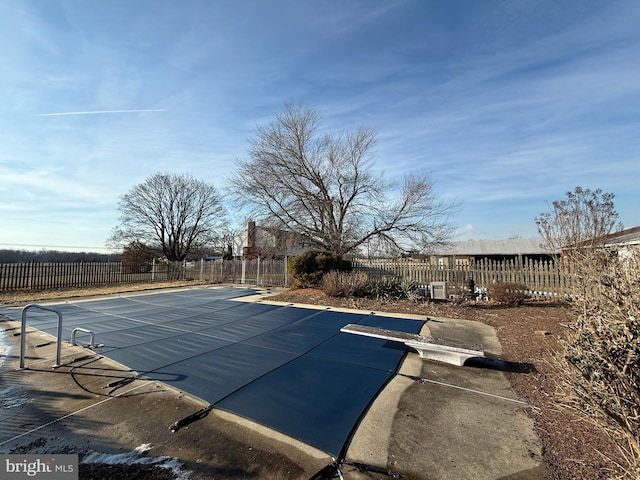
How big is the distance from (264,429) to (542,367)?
13.4 feet

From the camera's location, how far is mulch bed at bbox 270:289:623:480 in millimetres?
2109

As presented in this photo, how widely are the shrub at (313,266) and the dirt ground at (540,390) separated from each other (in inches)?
133

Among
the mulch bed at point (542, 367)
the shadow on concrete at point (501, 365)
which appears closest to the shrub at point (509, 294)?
the mulch bed at point (542, 367)

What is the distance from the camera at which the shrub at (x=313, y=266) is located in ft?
39.9

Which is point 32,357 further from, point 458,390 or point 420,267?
point 420,267

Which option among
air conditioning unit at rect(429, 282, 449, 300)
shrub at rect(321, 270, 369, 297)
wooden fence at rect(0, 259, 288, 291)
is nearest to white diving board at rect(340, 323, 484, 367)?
air conditioning unit at rect(429, 282, 449, 300)

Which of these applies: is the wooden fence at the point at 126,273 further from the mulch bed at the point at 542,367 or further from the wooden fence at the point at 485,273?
the mulch bed at the point at 542,367

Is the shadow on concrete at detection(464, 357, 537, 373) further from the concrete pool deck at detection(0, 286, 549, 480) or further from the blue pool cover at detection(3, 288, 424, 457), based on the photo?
the blue pool cover at detection(3, 288, 424, 457)

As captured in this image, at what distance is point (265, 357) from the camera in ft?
14.3

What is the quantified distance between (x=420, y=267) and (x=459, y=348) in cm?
852

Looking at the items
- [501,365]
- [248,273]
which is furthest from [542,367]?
[248,273]

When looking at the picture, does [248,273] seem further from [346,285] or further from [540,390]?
[540,390]

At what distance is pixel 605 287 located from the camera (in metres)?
2.14

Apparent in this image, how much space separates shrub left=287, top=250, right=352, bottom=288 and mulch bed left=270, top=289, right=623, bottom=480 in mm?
1489
